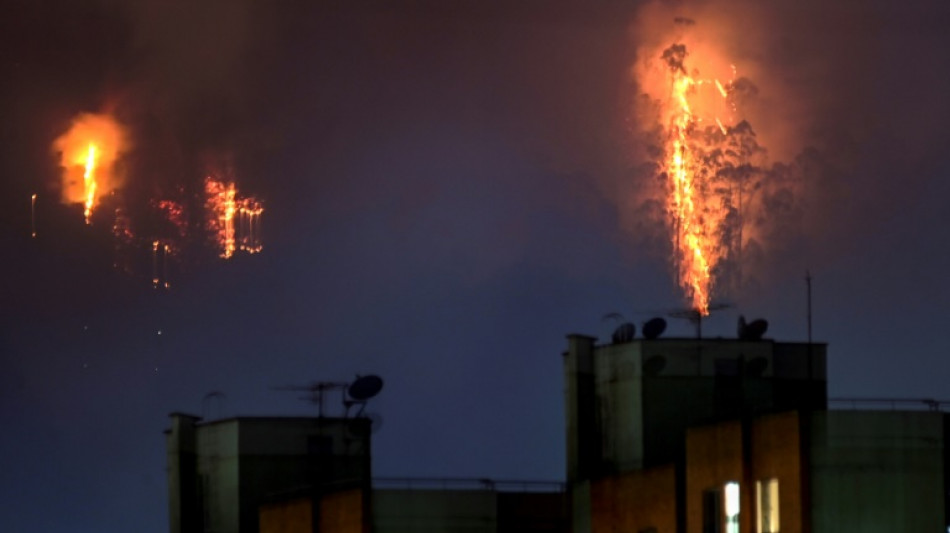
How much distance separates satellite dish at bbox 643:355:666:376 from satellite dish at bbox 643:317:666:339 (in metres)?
1.47

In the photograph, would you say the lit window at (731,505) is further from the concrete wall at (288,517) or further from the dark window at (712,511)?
the concrete wall at (288,517)

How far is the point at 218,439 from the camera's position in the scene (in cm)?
11162

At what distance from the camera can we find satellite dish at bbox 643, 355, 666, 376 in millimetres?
102812

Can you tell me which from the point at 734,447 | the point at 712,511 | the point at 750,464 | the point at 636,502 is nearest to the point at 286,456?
the point at 636,502

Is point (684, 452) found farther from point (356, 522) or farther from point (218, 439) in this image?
point (218, 439)

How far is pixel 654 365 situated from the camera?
102875mm

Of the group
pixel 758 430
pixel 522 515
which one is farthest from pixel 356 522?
pixel 758 430

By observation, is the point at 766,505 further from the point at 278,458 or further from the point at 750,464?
the point at 278,458

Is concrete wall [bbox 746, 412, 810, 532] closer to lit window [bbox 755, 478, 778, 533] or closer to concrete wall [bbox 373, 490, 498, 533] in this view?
lit window [bbox 755, 478, 778, 533]

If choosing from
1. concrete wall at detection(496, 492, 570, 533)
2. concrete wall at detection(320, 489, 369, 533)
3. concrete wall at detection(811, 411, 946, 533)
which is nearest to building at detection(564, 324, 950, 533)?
concrete wall at detection(811, 411, 946, 533)

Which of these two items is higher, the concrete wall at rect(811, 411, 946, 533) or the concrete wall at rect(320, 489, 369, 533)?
the concrete wall at rect(811, 411, 946, 533)

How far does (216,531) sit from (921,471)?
33.1m

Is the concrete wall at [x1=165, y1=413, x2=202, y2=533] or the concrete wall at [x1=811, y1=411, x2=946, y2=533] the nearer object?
the concrete wall at [x1=811, y1=411, x2=946, y2=533]

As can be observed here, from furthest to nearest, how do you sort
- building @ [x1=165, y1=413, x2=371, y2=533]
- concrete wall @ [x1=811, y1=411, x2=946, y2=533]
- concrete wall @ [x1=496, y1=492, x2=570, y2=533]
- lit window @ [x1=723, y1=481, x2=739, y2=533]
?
1. building @ [x1=165, y1=413, x2=371, y2=533]
2. concrete wall @ [x1=496, y1=492, x2=570, y2=533]
3. lit window @ [x1=723, y1=481, x2=739, y2=533]
4. concrete wall @ [x1=811, y1=411, x2=946, y2=533]
